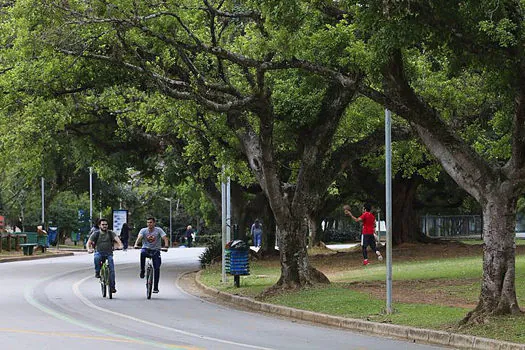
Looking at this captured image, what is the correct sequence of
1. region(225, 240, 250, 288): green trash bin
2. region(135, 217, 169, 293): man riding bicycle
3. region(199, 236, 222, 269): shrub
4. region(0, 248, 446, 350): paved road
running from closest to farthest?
region(0, 248, 446, 350): paved road → region(135, 217, 169, 293): man riding bicycle → region(225, 240, 250, 288): green trash bin → region(199, 236, 222, 269): shrub

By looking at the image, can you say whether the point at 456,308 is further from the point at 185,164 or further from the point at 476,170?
the point at 185,164

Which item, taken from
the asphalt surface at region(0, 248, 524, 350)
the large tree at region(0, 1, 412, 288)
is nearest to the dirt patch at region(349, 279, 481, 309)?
the large tree at region(0, 1, 412, 288)

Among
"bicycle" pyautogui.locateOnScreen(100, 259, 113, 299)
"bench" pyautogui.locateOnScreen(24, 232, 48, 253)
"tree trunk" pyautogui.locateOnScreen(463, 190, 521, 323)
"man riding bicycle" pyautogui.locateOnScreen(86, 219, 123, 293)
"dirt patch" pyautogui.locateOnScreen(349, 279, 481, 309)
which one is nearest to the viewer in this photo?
"tree trunk" pyautogui.locateOnScreen(463, 190, 521, 323)

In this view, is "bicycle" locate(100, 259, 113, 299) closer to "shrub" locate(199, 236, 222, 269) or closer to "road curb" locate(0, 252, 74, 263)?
"shrub" locate(199, 236, 222, 269)

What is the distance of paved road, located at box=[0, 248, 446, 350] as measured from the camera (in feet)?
40.8

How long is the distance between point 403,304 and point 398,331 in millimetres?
2976

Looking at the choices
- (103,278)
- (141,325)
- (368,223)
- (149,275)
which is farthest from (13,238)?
(141,325)

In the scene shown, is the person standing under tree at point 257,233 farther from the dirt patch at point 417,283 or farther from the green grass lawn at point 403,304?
the green grass lawn at point 403,304

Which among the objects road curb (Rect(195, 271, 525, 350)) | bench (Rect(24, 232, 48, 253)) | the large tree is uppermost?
the large tree

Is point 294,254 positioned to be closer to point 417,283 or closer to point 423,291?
point 423,291

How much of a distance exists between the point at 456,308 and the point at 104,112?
17.0 meters

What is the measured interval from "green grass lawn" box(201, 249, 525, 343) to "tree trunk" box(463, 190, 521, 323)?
23cm

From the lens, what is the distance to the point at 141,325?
48.3 ft

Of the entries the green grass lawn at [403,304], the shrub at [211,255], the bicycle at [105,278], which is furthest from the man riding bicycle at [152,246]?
the shrub at [211,255]
